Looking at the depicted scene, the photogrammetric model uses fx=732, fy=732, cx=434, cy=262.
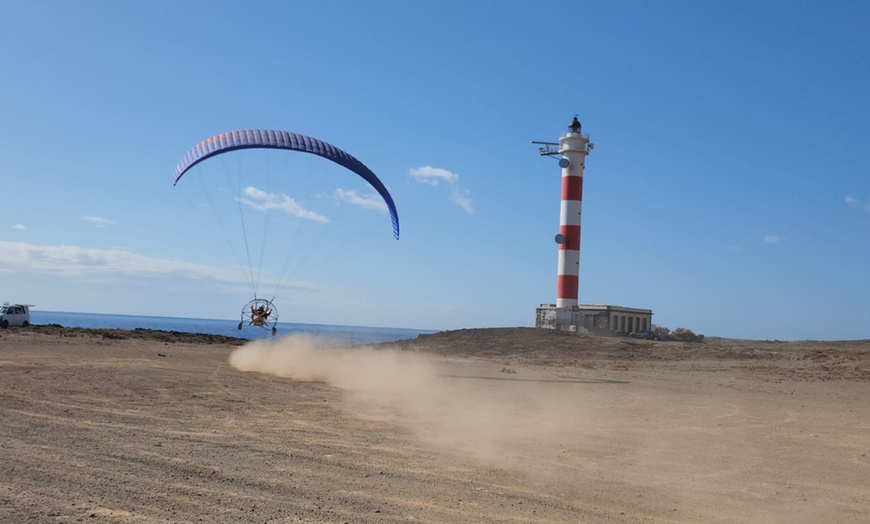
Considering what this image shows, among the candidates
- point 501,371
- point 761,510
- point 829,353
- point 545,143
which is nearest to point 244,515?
point 761,510

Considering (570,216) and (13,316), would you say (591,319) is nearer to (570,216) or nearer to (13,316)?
(570,216)

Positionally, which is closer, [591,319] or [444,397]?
[444,397]

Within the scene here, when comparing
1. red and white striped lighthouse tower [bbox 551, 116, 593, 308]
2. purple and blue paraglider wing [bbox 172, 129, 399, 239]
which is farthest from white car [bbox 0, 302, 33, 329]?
red and white striped lighthouse tower [bbox 551, 116, 593, 308]

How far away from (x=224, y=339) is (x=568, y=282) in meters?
21.5

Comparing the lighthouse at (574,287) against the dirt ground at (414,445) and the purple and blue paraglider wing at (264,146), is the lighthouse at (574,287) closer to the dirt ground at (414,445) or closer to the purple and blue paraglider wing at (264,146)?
the dirt ground at (414,445)

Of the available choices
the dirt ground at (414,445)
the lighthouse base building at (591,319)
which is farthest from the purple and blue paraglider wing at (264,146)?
the lighthouse base building at (591,319)

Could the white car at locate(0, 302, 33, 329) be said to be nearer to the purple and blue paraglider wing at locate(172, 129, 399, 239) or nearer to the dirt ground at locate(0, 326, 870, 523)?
the dirt ground at locate(0, 326, 870, 523)

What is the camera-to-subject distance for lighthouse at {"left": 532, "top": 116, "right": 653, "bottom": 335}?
144ft

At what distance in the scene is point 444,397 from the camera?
17.9 meters

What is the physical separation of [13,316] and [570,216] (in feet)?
111

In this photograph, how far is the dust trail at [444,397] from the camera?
12180 millimetres

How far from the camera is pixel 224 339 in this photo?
4522 cm

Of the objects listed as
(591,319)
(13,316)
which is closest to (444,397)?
(591,319)

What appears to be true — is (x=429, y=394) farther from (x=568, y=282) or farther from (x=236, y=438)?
(x=568, y=282)
